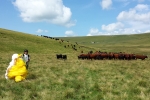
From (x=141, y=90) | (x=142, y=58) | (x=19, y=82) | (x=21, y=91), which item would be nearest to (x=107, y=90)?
(x=141, y=90)

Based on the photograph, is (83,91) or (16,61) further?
(16,61)

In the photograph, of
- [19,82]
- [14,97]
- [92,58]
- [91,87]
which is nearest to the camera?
[14,97]

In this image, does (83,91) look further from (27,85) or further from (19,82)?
(19,82)

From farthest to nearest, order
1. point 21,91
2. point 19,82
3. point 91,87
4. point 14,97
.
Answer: point 19,82 < point 91,87 < point 21,91 < point 14,97

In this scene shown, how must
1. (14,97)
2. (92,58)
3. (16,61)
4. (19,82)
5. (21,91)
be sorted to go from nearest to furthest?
(14,97), (21,91), (19,82), (16,61), (92,58)

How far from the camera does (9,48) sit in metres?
48.8

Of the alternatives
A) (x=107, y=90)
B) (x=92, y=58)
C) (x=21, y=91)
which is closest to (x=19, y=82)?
(x=21, y=91)

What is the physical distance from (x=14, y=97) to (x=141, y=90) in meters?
6.46

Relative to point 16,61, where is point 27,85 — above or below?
below

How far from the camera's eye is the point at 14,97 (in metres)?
9.41

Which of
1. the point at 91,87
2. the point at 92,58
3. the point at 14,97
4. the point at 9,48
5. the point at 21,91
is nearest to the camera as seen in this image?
the point at 14,97

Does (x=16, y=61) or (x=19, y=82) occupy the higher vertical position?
(x=16, y=61)

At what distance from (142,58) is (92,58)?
782 cm

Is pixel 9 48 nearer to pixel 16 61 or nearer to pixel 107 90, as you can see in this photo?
pixel 16 61
